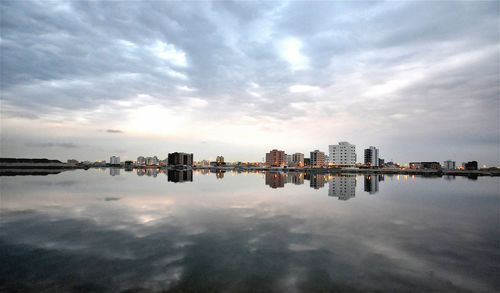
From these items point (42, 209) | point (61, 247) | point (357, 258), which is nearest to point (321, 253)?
point (357, 258)

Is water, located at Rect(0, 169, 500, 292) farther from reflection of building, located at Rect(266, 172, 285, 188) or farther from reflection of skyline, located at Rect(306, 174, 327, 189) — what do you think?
reflection of building, located at Rect(266, 172, 285, 188)

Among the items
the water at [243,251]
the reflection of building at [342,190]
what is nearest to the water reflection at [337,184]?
the reflection of building at [342,190]

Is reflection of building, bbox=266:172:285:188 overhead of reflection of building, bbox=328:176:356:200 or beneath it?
beneath

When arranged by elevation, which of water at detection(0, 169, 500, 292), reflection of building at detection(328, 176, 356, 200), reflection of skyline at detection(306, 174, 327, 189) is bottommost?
reflection of skyline at detection(306, 174, 327, 189)

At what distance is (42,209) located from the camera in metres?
26.9

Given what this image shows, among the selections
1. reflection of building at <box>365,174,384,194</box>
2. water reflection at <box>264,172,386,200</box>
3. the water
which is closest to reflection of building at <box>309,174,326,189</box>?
water reflection at <box>264,172,386,200</box>

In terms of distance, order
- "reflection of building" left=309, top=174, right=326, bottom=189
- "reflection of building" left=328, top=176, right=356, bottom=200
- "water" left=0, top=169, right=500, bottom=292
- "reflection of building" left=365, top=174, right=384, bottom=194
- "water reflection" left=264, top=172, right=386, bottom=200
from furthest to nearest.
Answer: "reflection of building" left=309, top=174, right=326, bottom=189 → "reflection of building" left=365, top=174, right=384, bottom=194 → "water reflection" left=264, top=172, right=386, bottom=200 → "reflection of building" left=328, top=176, right=356, bottom=200 → "water" left=0, top=169, right=500, bottom=292

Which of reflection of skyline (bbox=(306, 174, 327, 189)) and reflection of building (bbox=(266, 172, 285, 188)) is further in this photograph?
reflection of building (bbox=(266, 172, 285, 188))

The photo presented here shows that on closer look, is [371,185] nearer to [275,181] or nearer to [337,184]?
[337,184]

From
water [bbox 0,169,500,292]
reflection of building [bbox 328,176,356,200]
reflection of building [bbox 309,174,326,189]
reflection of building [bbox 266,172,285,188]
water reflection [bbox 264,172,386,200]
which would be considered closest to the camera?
water [bbox 0,169,500,292]

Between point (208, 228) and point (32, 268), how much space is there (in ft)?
35.5

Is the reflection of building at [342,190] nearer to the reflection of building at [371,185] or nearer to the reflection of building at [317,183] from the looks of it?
the reflection of building at [317,183]

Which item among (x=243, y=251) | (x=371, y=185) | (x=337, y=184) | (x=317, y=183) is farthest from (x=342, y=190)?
(x=243, y=251)

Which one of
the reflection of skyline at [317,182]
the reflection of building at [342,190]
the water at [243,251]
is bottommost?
the reflection of skyline at [317,182]
